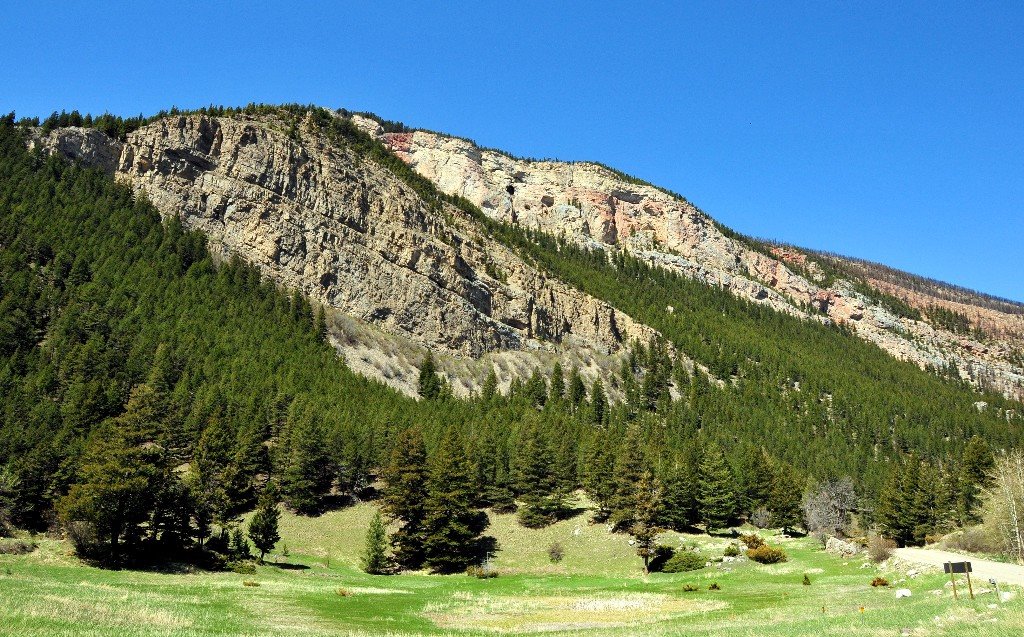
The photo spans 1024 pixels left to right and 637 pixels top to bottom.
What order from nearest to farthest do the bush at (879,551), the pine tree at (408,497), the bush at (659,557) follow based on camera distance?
the bush at (879,551) → the bush at (659,557) → the pine tree at (408,497)

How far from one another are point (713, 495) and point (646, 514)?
18.2m

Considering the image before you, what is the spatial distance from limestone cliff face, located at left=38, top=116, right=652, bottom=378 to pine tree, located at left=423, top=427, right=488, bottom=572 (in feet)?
266

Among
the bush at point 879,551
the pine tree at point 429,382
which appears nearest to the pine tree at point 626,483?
the bush at point 879,551

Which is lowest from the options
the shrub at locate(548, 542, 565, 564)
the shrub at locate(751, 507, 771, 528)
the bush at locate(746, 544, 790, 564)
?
the shrub at locate(548, 542, 565, 564)

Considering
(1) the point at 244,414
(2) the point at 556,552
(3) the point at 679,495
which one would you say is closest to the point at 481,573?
(2) the point at 556,552

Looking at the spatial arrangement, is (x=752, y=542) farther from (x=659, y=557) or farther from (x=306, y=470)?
(x=306, y=470)

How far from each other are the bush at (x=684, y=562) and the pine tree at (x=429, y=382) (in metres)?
73.8

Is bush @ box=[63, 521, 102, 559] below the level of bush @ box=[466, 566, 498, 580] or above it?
above


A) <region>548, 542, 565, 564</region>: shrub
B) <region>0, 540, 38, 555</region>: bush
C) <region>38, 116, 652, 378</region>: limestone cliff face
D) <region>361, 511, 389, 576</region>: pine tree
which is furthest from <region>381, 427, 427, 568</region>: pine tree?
<region>38, 116, 652, 378</region>: limestone cliff face

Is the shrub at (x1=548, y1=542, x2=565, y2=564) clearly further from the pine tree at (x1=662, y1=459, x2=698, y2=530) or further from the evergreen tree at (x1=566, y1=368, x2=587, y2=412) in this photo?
the evergreen tree at (x1=566, y1=368, x2=587, y2=412)

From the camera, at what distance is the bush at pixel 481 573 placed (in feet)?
191

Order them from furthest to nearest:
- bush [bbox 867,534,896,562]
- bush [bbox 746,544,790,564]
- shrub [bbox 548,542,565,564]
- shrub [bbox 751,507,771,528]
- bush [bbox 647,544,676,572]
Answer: shrub [bbox 751,507,771,528]
shrub [bbox 548,542,565,564]
bush [bbox 647,544,676,572]
bush [bbox 746,544,790,564]
bush [bbox 867,534,896,562]

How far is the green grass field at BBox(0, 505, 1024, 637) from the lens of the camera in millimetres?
22750

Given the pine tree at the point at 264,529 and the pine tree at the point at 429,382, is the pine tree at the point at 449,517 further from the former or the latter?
the pine tree at the point at 429,382
